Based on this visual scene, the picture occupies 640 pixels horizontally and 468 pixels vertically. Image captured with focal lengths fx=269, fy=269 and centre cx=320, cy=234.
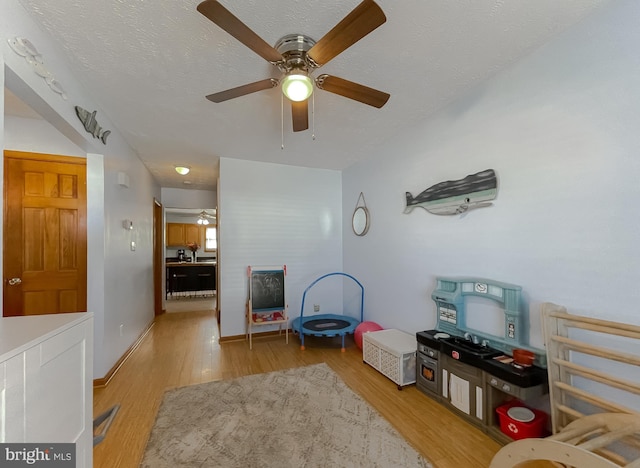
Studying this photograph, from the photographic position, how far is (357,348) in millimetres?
3555

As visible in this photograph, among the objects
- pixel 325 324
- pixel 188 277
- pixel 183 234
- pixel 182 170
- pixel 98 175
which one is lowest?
pixel 325 324

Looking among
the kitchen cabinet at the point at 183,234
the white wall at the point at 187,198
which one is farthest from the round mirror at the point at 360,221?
the kitchen cabinet at the point at 183,234

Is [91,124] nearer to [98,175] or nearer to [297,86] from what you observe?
[98,175]

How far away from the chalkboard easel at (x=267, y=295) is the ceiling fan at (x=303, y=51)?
2.37 metres

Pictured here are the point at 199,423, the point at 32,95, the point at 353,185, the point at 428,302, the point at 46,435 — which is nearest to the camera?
the point at 46,435

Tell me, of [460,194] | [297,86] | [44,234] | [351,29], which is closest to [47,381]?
[297,86]

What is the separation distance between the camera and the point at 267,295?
3.87m

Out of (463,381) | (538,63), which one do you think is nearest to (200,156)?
(538,63)

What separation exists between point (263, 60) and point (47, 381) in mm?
2002

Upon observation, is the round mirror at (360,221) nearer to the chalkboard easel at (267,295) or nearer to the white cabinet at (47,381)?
the chalkboard easel at (267,295)

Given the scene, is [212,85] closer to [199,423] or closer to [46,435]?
[46,435]

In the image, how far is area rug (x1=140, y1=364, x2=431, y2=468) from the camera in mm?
1688

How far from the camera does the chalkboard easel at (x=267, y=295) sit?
3.77 metres

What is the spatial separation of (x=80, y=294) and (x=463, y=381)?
3630 mm
